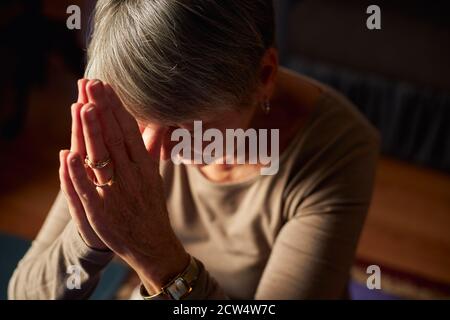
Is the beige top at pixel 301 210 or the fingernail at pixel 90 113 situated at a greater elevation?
the fingernail at pixel 90 113

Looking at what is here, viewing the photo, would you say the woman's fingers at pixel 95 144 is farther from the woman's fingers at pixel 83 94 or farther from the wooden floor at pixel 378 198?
the wooden floor at pixel 378 198

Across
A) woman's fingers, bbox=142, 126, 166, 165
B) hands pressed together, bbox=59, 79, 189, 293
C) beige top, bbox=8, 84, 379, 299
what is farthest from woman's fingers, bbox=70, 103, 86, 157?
beige top, bbox=8, 84, 379, 299

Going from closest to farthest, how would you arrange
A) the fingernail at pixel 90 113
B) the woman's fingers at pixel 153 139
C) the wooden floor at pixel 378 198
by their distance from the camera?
the fingernail at pixel 90 113 < the woman's fingers at pixel 153 139 < the wooden floor at pixel 378 198

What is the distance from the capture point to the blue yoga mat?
0.87m

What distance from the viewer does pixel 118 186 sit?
1.85ft

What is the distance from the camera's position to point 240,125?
0.72 meters

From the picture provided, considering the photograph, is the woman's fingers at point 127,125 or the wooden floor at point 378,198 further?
the wooden floor at point 378,198

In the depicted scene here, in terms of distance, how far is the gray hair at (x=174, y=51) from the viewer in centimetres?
57

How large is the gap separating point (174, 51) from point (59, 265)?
13.2 inches

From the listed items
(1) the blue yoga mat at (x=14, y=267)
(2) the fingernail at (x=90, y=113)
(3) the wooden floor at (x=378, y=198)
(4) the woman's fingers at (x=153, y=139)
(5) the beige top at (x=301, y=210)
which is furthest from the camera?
(3) the wooden floor at (x=378, y=198)

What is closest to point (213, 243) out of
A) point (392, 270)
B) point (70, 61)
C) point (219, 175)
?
point (219, 175)

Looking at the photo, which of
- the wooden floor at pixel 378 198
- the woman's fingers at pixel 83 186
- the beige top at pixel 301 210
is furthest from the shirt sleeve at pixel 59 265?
the wooden floor at pixel 378 198

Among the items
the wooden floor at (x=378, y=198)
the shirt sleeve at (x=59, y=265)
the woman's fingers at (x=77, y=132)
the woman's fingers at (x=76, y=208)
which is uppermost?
the woman's fingers at (x=77, y=132)

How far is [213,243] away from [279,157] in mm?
186
